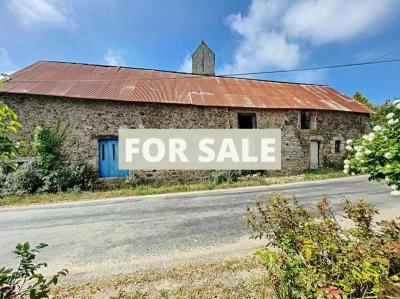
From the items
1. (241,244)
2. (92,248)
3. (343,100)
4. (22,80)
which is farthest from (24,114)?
(343,100)

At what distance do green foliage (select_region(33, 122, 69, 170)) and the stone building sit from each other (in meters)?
0.38

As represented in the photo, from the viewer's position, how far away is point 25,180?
1050cm

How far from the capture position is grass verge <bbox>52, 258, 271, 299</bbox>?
2.79m

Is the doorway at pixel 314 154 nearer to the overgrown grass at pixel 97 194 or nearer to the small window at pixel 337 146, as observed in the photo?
the small window at pixel 337 146

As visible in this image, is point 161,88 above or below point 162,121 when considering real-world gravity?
above

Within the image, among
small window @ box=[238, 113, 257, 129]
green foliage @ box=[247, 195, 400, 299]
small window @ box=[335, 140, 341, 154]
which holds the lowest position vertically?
green foliage @ box=[247, 195, 400, 299]

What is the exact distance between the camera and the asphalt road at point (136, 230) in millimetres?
3885

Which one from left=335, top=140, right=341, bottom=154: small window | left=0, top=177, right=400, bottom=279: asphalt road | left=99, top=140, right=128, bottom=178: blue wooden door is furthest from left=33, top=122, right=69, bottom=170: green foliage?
left=335, top=140, right=341, bottom=154: small window

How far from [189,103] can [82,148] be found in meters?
6.19

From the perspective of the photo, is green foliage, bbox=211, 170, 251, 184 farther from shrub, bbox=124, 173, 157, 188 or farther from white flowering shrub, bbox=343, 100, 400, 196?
white flowering shrub, bbox=343, 100, 400, 196

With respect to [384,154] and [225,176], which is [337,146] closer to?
[225,176]

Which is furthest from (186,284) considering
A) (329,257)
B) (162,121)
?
(162,121)

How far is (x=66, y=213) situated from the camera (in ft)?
23.4

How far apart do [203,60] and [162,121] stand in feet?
33.8
